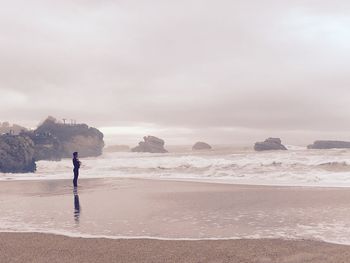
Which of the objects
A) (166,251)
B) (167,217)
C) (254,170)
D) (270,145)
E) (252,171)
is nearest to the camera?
(166,251)

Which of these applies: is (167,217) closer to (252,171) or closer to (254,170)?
(252,171)

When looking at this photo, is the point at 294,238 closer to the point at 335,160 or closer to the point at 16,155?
the point at 335,160

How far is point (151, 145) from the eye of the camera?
260ft

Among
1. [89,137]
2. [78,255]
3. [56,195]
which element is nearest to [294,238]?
[78,255]

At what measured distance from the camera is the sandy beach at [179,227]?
23.0ft

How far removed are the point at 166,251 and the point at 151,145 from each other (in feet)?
237

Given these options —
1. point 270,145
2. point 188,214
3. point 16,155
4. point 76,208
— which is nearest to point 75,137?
point 16,155

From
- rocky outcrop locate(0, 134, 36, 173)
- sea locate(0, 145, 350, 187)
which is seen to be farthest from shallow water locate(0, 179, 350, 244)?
rocky outcrop locate(0, 134, 36, 173)

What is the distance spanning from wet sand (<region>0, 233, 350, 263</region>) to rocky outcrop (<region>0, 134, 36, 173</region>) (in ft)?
104

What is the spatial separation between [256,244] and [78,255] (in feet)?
11.8

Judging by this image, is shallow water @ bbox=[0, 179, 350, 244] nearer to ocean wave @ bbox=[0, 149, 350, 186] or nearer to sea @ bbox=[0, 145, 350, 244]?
sea @ bbox=[0, 145, 350, 244]

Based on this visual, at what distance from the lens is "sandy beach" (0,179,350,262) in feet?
23.0

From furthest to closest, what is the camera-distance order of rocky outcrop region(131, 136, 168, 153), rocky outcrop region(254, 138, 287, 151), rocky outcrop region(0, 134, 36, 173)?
rocky outcrop region(131, 136, 168, 153) < rocky outcrop region(254, 138, 287, 151) < rocky outcrop region(0, 134, 36, 173)

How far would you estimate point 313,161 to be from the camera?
27.9 metres
